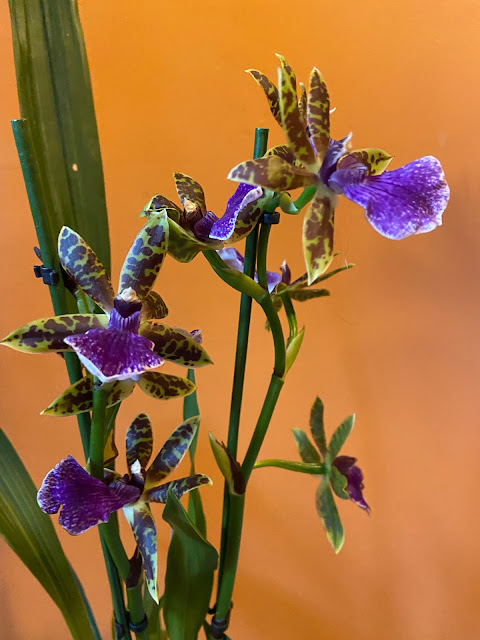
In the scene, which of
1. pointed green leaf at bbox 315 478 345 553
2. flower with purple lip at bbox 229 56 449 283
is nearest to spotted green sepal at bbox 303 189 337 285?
flower with purple lip at bbox 229 56 449 283

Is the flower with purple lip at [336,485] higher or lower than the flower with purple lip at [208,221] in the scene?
lower

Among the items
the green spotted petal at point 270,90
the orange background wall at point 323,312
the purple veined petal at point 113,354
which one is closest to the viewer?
the purple veined petal at point 113,354

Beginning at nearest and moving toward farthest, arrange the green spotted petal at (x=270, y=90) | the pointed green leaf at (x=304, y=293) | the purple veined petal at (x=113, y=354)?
the purple veined petal at (x=113, y=354), the green spotted petal at (x=270, y=90), the pointed green leaf at (x=304, y=293)

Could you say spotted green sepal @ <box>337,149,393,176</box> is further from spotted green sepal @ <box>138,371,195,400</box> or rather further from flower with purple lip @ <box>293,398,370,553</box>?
flower with purple lip @ <box>293,398,370,553</box>

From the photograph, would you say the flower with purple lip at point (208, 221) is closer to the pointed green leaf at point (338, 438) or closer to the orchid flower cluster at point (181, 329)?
the orchid flower cluster at point (181, 329)

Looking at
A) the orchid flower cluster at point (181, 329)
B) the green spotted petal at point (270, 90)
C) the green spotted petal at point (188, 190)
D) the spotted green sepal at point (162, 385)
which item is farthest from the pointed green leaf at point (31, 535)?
the green spotted petal at point (270, 90)

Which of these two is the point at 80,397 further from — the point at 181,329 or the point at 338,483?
the point at 338,483

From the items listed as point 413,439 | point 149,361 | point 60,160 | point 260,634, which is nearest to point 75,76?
point 60,160

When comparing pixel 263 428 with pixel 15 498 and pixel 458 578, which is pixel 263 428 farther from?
pixel 458 578
